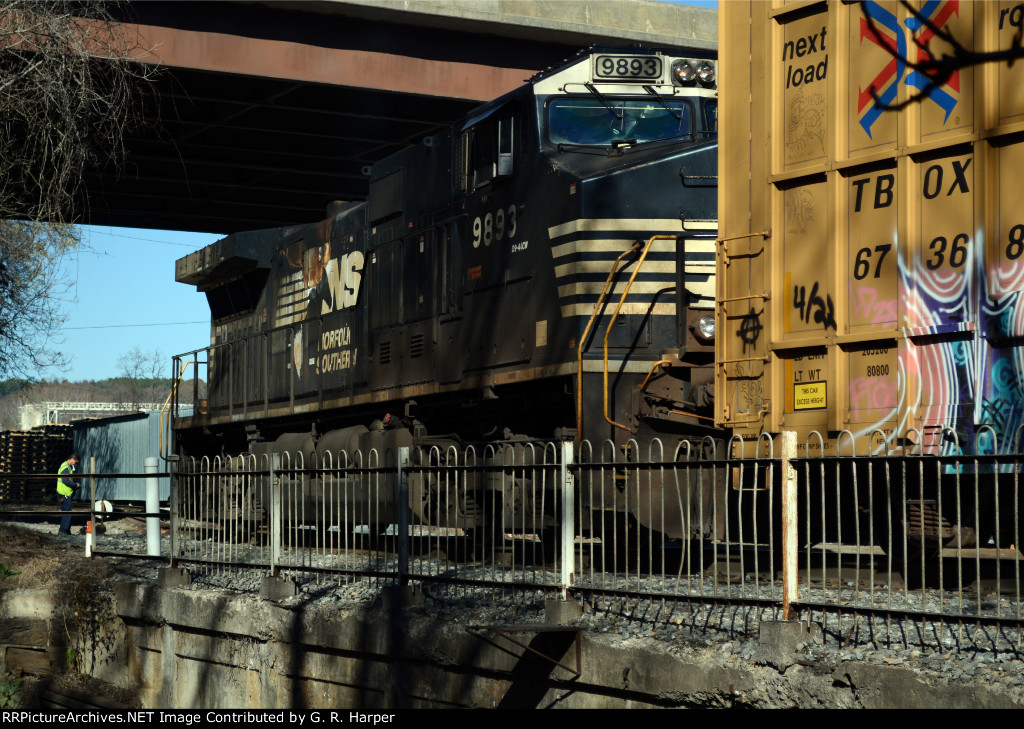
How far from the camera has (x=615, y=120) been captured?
1100 centimetres

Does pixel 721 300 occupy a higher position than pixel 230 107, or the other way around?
pixel 230 107

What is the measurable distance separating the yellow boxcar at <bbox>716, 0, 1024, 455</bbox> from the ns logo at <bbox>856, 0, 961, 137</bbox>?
0.04 feet

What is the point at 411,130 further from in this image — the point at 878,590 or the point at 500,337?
the point at 878,590

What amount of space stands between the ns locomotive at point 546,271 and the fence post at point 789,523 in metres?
3.11

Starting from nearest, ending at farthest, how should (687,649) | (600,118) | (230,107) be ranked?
(687,649), (600,118), (230,107)

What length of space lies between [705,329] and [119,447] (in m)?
30.1

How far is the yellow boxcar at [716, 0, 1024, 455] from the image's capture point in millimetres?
6844

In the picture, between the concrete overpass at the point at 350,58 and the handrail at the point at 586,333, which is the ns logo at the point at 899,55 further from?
the concrete overpass at the point at 350,58

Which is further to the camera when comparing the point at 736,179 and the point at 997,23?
the point at 736,179

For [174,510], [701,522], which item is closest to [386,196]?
[174,510]

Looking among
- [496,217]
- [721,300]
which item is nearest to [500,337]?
[496,217]

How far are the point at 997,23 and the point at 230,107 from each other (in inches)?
737

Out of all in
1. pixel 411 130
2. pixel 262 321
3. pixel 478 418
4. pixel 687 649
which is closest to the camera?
pixel 687 649

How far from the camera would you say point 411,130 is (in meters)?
25.0
